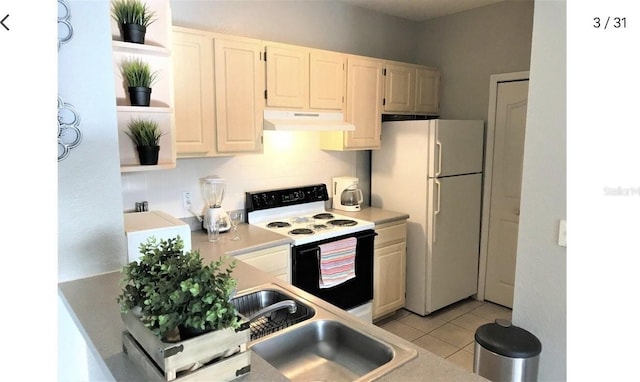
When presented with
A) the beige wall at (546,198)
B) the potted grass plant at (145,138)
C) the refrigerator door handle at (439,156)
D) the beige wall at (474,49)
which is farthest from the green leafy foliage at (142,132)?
the beige wall at (474,49)

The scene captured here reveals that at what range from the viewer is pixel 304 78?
305 cm

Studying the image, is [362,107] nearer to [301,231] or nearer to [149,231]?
[301,231]

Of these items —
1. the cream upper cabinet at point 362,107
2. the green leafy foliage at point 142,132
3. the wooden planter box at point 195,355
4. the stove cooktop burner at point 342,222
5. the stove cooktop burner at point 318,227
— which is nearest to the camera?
the wooden planter box at point 195,355

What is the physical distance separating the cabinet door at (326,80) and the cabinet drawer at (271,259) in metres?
1.13

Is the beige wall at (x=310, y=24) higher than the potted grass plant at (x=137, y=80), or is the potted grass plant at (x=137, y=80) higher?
the beige wall at (x=310, y=24)

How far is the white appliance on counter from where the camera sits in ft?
5.56

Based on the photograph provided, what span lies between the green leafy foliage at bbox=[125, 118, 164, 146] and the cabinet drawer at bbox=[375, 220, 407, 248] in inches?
71.0

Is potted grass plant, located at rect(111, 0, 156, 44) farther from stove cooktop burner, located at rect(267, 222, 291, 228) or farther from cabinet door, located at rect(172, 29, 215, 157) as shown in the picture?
stove cooktop burner, located at rect(267, 222, 291, 228)

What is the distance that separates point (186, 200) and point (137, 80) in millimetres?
941

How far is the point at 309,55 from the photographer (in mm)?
3062

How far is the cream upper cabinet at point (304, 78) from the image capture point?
2887mm

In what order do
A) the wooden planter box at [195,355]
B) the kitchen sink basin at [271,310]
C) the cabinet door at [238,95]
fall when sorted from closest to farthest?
1. the wooden planter box at [195,355]
2. the kitchen sink basin at [271,310]
3. the cabinet door at [238,95]

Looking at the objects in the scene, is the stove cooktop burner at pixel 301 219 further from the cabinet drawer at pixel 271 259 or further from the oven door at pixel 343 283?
the cabinet drawer at pixel 271 259

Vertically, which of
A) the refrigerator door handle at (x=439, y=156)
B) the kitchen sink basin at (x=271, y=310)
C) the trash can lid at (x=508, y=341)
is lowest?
the trash can lid at (x=508, y=341)
